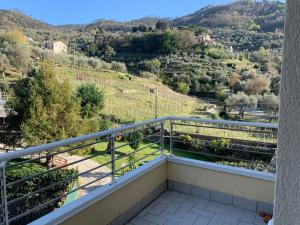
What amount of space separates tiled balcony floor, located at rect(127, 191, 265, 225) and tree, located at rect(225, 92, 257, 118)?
12453 mm

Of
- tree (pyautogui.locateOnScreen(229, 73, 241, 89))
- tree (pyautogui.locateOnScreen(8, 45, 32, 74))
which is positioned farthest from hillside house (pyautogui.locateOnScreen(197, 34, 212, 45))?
tree (pyautogui.locateOnScreen(8, 45, 32, 74))

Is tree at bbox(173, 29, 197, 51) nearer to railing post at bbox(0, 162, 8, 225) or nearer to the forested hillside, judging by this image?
the forested hillside

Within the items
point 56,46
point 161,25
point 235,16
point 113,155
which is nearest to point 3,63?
point 56,46

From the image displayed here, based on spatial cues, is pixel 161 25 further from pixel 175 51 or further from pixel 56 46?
pixel 56 46

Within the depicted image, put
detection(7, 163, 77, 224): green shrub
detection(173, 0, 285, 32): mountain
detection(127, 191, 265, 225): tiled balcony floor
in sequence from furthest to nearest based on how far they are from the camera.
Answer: detection(173, 0, 285, 32): mountain
detection(7, 163, 77, 224): green shrub
detection(127, 191, 265, 225): tiled balcony floor

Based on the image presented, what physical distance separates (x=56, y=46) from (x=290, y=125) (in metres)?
28.6

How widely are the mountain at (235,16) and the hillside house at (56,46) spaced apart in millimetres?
10578

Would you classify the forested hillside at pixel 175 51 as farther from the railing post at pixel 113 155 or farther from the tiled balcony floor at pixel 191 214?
the railing post at pixel 113 155

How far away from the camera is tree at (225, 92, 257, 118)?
15486 mm

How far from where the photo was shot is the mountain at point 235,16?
19484mm

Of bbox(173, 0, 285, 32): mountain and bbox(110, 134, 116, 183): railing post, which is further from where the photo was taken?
bbox(173, 0, 285, 32): mountain

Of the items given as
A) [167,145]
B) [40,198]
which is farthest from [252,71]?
[167,145]

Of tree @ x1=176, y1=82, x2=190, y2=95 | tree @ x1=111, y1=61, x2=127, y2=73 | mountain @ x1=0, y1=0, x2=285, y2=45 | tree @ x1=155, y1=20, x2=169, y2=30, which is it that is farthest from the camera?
tree @ x1=111, y1=61, x2=127, y2=73

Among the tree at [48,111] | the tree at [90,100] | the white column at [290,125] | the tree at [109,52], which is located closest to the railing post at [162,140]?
the white column at [290,125]
